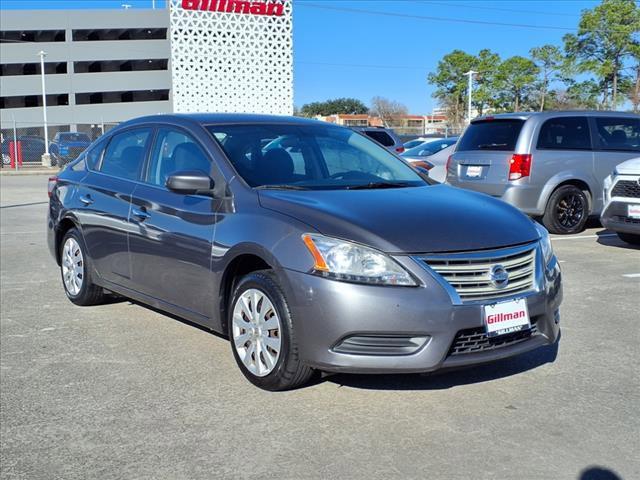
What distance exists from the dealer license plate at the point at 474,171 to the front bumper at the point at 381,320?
6.70m

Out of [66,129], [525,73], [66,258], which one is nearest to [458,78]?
[525,73]

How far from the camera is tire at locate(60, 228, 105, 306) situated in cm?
585

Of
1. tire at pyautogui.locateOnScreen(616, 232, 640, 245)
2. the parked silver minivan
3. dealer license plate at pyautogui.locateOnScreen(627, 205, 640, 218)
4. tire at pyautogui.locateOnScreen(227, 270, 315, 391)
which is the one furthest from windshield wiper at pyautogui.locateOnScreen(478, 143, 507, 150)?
tire at pyautogui.locateOnScreen(227, 270, 315, 391)

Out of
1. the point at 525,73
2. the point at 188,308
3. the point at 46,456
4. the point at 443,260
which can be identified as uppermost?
the point at 525,73

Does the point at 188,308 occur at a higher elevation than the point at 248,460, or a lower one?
higher

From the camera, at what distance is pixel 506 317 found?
372 cm

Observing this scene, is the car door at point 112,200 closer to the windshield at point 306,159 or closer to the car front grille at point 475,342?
the windshield at point 306,159

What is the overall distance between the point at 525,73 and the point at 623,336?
67.3m

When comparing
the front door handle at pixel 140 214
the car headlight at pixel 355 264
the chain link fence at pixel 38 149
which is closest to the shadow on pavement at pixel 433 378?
the car headlight at pixel 355 264

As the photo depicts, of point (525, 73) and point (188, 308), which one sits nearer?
point (188, 308)

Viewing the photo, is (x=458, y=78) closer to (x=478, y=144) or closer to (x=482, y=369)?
(x=478, y=144)

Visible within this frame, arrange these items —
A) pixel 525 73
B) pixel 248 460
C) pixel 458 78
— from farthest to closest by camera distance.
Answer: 1. pixel 458 78
2. pixel 525 73
3. pixel 248 460

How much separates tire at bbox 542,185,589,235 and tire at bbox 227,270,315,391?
7.08 meters

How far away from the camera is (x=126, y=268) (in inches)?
205
